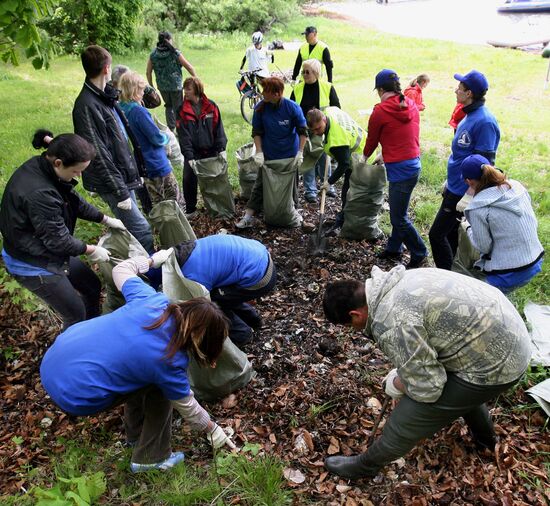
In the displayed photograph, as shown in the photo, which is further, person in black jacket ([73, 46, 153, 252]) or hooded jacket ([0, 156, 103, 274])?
person in black jacket ([73, 46, 153, 252])

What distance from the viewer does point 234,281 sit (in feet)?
10.3

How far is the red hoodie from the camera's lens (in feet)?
12.5

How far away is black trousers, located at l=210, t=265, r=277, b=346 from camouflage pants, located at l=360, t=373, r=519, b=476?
1362mm

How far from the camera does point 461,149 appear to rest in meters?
3.62

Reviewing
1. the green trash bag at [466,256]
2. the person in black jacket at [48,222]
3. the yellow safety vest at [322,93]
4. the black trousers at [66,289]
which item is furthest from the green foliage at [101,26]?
the green trash bag at [466,256]

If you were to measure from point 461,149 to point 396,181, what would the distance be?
2.09 feet

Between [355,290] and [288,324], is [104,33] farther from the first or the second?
[355,290]

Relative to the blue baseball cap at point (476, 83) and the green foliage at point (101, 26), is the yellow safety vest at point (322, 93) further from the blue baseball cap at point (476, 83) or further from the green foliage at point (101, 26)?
the green foliage at point (101, 26)

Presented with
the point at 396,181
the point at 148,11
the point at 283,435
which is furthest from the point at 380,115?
the point at 148,11

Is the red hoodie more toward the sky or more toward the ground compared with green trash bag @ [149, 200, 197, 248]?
more toward the sky

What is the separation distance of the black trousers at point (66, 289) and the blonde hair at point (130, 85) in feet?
6.07

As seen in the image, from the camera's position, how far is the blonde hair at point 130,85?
13.7 feet

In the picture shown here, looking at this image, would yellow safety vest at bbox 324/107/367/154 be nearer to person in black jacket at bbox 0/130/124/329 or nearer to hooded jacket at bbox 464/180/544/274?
hooded jacket at bbox 464/180/544/274

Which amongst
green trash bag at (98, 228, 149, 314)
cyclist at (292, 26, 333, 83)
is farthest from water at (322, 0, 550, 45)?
green trash bag at (98, 228, 149, 314)
